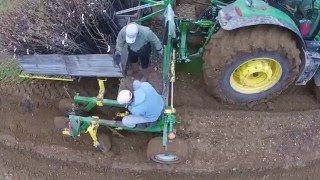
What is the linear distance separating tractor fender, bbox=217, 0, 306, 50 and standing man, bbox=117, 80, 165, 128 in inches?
42.8

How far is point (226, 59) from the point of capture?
16.0ft

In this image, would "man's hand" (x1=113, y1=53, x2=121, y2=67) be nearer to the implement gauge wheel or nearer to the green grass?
the implement gauge wheel

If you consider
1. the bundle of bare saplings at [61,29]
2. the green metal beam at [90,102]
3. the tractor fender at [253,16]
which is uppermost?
the tractor fender at [253,16]

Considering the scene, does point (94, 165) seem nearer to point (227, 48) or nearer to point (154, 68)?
point (154, 68)

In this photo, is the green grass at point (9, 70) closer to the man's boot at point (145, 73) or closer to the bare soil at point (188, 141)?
the bare soil at point (188, 141)

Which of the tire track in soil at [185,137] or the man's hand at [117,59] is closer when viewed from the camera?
the man's hand at [117,59]

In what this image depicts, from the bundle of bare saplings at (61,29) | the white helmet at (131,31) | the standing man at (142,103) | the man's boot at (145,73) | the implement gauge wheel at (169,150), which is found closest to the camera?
the standing man at (142,103)

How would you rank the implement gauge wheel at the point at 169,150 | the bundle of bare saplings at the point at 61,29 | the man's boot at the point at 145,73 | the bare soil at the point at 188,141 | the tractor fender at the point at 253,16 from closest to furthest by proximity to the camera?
the tractor fender at the point at 253,16
the implement gauge wheel at the point at 169,150
the bundle of bare saplings at the point at 61,29
the bare soil at the point at 188,141
the man's boot at the point at 145,73

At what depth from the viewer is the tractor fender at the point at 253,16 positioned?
4637 mm

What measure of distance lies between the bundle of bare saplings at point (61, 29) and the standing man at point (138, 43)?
0.20 metres

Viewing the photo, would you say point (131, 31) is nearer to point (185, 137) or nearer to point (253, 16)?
point (253, 16)


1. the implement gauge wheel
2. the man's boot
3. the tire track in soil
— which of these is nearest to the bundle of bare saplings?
the man's boot

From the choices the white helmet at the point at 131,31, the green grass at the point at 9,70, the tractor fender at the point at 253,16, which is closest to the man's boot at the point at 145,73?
the white helmet at the point at 131,31

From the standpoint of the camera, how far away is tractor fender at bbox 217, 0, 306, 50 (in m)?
4.64
